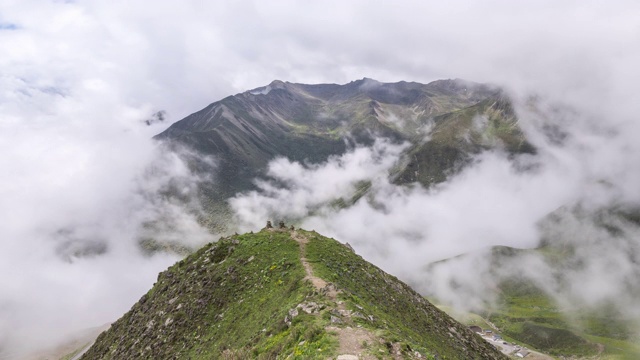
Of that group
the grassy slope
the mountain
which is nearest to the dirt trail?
the mountain

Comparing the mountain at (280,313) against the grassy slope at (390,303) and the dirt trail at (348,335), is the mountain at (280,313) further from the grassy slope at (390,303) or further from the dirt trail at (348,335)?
the grassy slope at (390,303)

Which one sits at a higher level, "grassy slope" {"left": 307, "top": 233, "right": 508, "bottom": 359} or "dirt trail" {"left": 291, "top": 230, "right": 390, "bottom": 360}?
"grassy slope" {"left": 307, "top": 233, "right": 508, "bottom": 359}

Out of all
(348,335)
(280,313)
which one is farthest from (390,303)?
(348,335)

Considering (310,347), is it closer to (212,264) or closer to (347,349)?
→ (347,349)

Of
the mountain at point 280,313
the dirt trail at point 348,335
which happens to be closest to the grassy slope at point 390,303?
the mountain at point 280,313

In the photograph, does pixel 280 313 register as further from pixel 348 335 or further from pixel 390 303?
pixel 390 303

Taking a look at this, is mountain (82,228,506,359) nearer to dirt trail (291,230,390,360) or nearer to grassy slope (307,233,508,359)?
dirt trail (291,230,390,360)

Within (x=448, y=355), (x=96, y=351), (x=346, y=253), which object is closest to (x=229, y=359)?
(x=448, y=355)

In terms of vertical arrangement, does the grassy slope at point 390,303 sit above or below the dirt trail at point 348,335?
above
